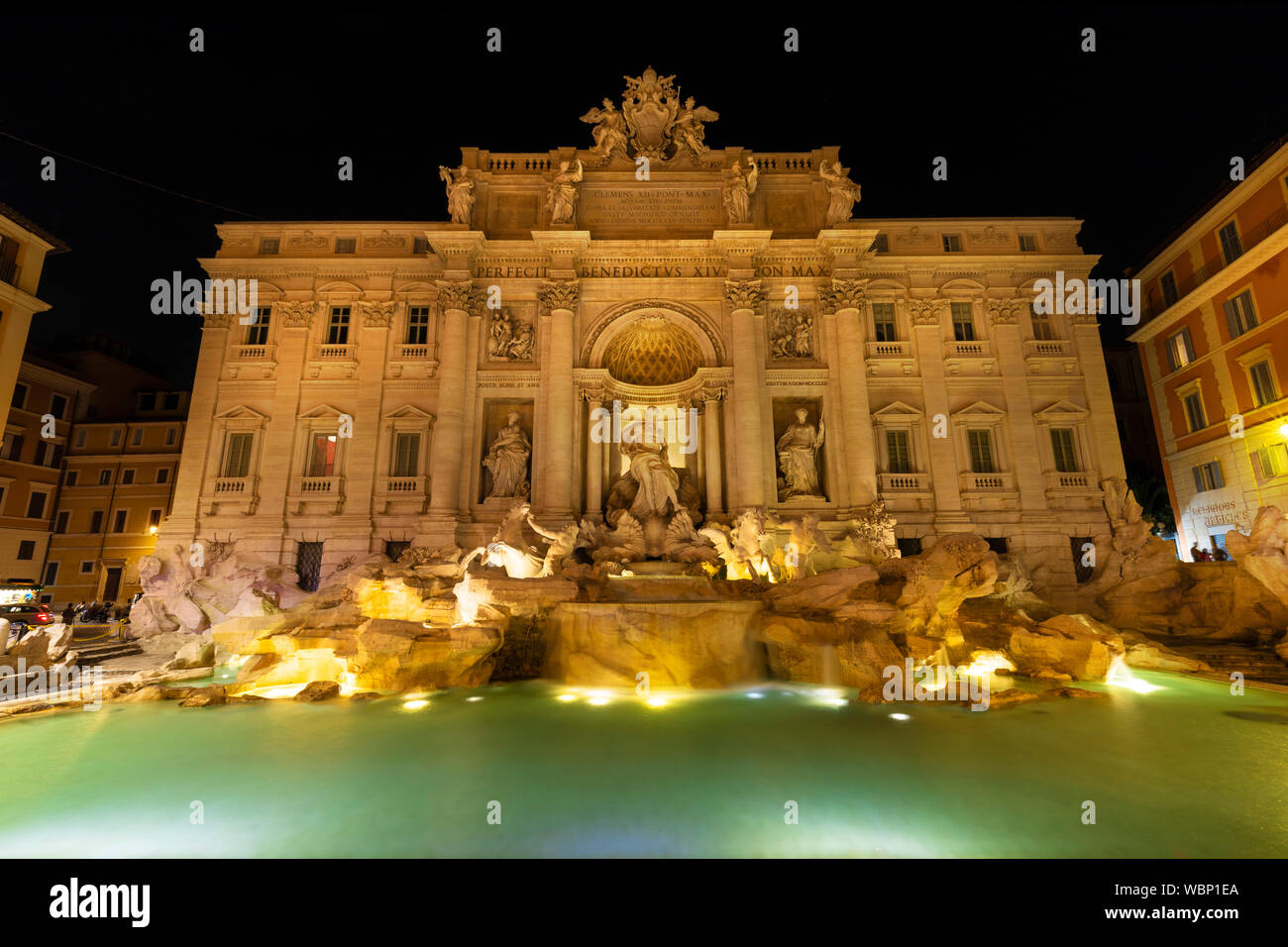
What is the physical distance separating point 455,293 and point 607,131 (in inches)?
345

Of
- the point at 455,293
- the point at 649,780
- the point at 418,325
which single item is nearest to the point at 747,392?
the point at 455,293

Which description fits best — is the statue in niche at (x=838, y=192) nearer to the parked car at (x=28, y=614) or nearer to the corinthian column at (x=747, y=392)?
the corinthian column at (x=747, y=392)

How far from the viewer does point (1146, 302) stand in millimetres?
24812

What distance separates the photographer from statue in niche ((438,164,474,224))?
20234mm

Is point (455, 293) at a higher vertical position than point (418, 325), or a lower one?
higher

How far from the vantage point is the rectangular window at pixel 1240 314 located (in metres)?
19.8

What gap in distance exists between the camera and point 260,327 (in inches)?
826

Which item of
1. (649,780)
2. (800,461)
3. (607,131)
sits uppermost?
(607,131)

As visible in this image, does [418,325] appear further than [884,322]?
No

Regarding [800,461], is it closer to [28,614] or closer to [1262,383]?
[1262,383]

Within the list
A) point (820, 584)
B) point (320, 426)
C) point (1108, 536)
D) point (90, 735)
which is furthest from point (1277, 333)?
point (320, 426)

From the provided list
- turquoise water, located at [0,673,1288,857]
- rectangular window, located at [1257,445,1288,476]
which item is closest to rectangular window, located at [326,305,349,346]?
turquoise water, located at [0,673,1288,857]

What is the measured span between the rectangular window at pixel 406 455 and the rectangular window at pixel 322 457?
2.31 m

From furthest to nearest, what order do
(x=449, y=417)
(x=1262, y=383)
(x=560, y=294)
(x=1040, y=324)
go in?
1. (x=1040, y=324)
2. (x=560, y=294)
3. (x=1262, y=383)
4. (x=449, y=417)
